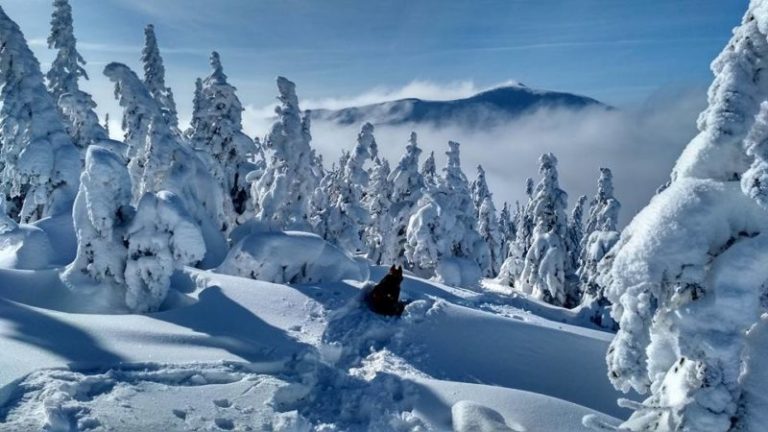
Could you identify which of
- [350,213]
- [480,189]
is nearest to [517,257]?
[350,213]

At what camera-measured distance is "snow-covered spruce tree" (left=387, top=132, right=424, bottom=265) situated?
1522 inches

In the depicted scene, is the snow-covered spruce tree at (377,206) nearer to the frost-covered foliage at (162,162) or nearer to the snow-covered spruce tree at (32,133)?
the frost-covered foliage at (162,162)

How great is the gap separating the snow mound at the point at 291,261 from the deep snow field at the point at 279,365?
2.93 meters

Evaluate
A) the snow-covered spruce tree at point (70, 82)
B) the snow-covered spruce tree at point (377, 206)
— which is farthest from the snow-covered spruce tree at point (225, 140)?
the snow-covered spruce tree at point (377, 206)

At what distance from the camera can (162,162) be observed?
86.1 ft

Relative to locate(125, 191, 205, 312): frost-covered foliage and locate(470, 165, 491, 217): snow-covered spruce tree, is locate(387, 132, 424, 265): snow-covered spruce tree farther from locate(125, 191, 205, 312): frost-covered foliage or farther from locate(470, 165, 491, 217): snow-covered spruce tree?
locate(125, 191, 205, 312): frost-covered foliage

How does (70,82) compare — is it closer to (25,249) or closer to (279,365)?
(25,249)

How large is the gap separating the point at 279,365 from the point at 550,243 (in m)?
26.5

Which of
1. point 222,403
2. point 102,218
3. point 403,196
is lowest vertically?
point 222,403

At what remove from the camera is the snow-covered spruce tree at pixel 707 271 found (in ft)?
20.3

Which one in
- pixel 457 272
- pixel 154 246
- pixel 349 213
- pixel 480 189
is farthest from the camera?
pixel 480 189

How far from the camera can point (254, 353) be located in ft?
39.3

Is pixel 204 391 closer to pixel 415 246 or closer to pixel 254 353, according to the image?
pixel 254 353

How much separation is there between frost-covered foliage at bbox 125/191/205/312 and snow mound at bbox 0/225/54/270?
5.44 m
